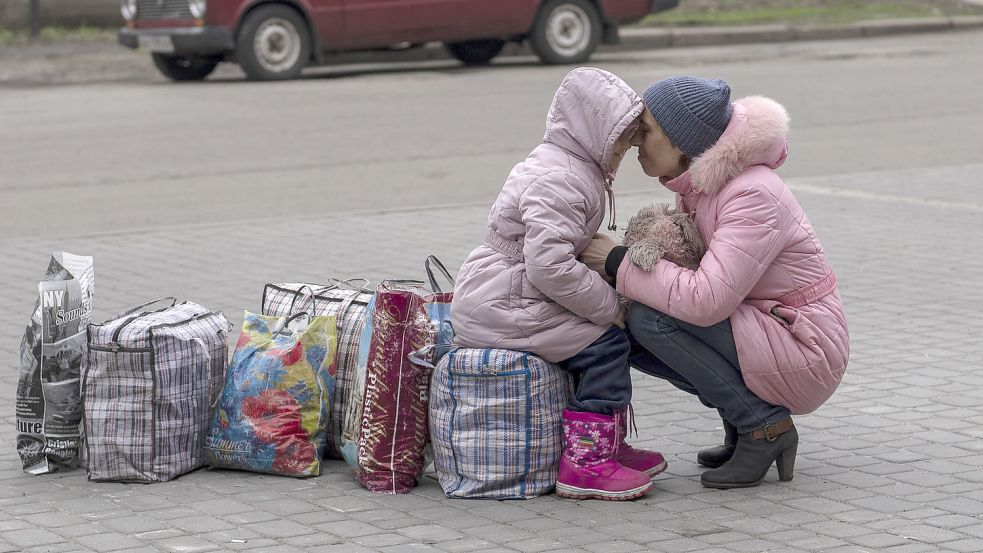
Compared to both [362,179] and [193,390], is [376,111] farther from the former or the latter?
[193,390]

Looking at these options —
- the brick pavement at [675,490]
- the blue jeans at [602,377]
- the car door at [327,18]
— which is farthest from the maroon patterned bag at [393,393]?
the car door at [327,18]

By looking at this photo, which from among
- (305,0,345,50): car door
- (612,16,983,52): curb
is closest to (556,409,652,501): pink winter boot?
(305,0,345,50): car door

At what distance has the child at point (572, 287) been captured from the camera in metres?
4.21

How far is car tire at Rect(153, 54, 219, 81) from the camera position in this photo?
651 inches

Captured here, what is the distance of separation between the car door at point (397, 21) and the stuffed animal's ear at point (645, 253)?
41.0 feet

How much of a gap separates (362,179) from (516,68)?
297 inches

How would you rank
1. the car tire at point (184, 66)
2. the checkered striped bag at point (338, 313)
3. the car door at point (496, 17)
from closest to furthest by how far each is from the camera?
1. the checkered striped bag at point (338, 313)
2. the car tire at point (184, 66)
3. the car door at point (496, 17)

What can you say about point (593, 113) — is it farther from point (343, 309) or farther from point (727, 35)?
point (727, 35)

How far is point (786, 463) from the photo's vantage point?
4453mm

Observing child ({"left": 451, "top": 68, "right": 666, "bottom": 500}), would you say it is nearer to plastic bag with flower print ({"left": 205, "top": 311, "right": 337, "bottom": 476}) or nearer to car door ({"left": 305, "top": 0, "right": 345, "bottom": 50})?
plastic bag with flower print ({"left": 205, "top": 311, "right": 337, "bottom": 476})

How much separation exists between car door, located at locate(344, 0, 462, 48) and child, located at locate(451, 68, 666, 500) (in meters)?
12.4

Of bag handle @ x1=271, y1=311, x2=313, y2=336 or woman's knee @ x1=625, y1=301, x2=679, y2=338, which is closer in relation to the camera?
woman's knee @ x1=625, y1=301, x2=679, y2=338

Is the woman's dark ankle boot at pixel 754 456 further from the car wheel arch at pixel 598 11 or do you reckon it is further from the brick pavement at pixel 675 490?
the car wheel arch at pixel 598 11

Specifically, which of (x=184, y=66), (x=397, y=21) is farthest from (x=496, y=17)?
(x=184, y=66)
